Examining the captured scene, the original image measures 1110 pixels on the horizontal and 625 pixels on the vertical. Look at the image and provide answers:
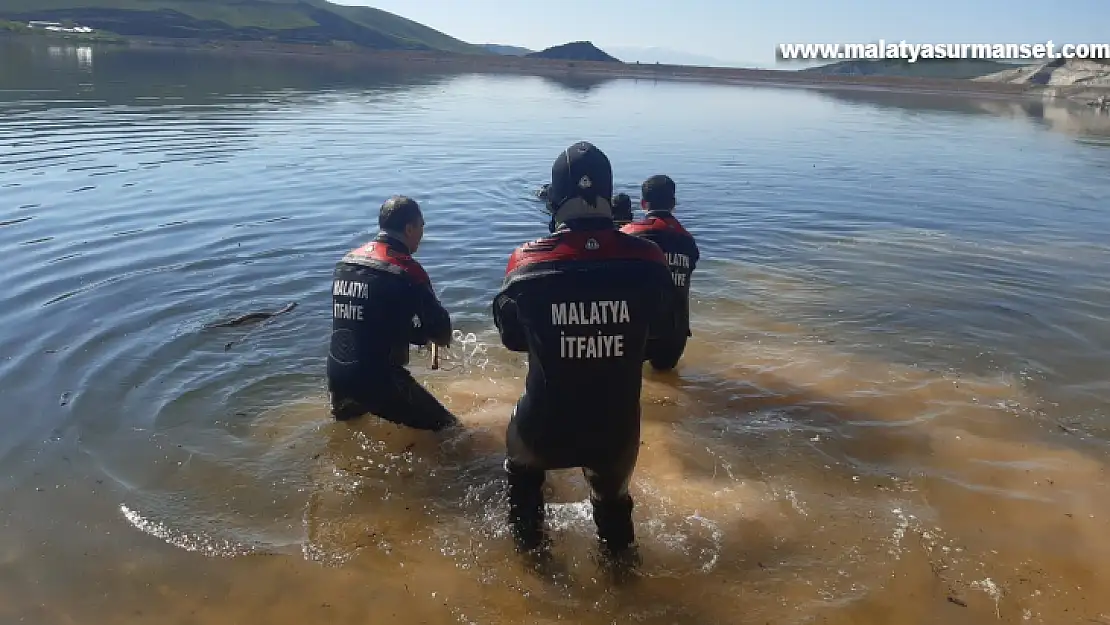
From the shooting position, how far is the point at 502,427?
6.55 meters

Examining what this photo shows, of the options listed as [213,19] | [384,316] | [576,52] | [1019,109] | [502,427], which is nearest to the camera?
[384,316]

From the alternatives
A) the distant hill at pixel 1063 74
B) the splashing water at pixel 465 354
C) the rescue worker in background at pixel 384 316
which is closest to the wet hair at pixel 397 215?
the rescue worker in background at pixel 384 316

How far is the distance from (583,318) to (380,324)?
7.36 feet

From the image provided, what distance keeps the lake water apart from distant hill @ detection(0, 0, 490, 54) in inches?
3873

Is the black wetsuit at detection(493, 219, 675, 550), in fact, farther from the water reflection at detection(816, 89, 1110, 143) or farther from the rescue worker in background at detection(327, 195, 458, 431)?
the water reflection at detection(816, 89, 1110, 143)

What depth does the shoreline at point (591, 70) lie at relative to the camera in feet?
247

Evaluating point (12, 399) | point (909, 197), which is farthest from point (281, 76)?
point (12, 399)

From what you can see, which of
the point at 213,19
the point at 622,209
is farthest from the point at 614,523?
the point at 213,19

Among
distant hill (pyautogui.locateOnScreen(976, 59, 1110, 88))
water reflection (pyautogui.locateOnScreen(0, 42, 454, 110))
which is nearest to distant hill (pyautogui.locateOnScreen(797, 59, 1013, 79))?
distant hill (pyautogui.locateOnScreen(976, 59, 1110, 88))

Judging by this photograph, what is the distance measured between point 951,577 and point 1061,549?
96 cm

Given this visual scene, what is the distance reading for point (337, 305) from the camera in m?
5.52

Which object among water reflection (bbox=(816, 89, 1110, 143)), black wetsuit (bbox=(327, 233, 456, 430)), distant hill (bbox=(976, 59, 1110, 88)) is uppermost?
distant hill (bbox=(976, 59, 1110, 88))

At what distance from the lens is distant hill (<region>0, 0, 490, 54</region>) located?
97.8 meters

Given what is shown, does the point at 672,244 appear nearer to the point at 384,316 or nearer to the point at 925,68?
the point at 384,316
